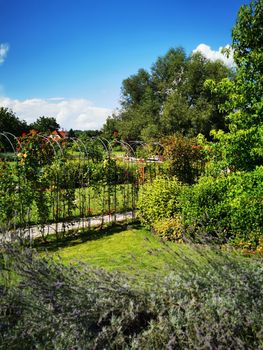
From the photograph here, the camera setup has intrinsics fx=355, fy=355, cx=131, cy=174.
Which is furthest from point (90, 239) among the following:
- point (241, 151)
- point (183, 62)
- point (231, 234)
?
point (183, 62)

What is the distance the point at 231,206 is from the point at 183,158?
4477mm

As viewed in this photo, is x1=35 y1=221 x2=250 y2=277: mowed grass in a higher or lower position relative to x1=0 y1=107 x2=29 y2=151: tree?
lower

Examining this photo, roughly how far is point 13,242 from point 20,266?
0.58m

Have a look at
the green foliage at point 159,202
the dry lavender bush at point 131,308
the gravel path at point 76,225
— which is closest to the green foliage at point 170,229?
the green foliage at point 159,202

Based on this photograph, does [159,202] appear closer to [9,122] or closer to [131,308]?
[131,308]

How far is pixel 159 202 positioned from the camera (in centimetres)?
928

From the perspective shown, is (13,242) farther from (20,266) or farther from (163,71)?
(163,71)

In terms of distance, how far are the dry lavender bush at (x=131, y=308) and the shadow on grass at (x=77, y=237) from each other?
455 centimetres

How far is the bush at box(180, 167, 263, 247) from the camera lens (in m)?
7.39

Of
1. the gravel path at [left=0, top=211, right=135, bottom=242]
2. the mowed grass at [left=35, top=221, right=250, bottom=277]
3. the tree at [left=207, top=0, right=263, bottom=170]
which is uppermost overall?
the tree at [left=207, top=0, right=263, bottom=170]

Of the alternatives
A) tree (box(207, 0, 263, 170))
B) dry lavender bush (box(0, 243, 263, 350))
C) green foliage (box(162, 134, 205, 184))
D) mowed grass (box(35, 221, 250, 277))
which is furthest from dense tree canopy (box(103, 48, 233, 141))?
dry lavender bush (box(0, 243, 263, 350))

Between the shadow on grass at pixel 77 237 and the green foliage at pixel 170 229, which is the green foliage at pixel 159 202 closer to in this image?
the green foliage at pixel 170 229

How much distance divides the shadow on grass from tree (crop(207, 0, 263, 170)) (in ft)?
11.6

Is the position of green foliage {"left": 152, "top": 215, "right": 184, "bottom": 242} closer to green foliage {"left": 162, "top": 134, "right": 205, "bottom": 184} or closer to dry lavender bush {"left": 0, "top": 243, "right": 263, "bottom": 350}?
green foliage {"left": 162, "top": 134, "right": 205, "bottom": 184}
